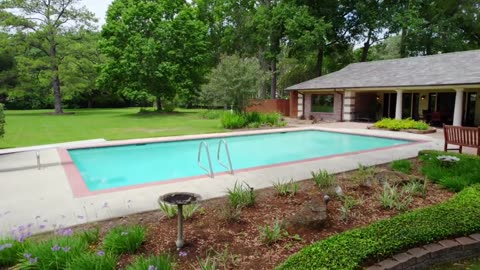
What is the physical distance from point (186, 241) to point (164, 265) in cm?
80

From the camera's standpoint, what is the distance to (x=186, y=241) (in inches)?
142

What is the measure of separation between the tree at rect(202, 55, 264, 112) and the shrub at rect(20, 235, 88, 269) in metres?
14.5

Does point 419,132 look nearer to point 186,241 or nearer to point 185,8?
point 186,241

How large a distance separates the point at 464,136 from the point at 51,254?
9.76 meters

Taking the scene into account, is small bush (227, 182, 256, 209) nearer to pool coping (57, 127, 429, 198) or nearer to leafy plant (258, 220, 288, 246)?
leafy plant (258, 220, 288, 246)

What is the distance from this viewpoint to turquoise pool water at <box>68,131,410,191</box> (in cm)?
855

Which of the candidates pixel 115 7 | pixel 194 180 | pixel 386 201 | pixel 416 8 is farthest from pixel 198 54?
pixel 386 201

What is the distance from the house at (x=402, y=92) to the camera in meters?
15.9

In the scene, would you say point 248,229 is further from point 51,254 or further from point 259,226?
point 51,254

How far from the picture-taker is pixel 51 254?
300 centimetres

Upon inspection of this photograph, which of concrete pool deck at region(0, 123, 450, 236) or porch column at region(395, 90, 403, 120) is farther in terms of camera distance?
porch column at region(395, 90, 403, 120)

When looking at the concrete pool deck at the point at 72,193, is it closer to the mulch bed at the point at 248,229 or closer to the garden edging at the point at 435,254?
the mulch bed at the point at 248,229

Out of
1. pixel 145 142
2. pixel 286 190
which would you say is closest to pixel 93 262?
pixel 286 190

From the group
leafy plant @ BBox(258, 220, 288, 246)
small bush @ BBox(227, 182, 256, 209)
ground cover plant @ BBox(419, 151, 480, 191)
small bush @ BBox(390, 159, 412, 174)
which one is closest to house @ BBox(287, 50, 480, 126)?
ground cover plant @ BBox(419, 151, 480, 191)
